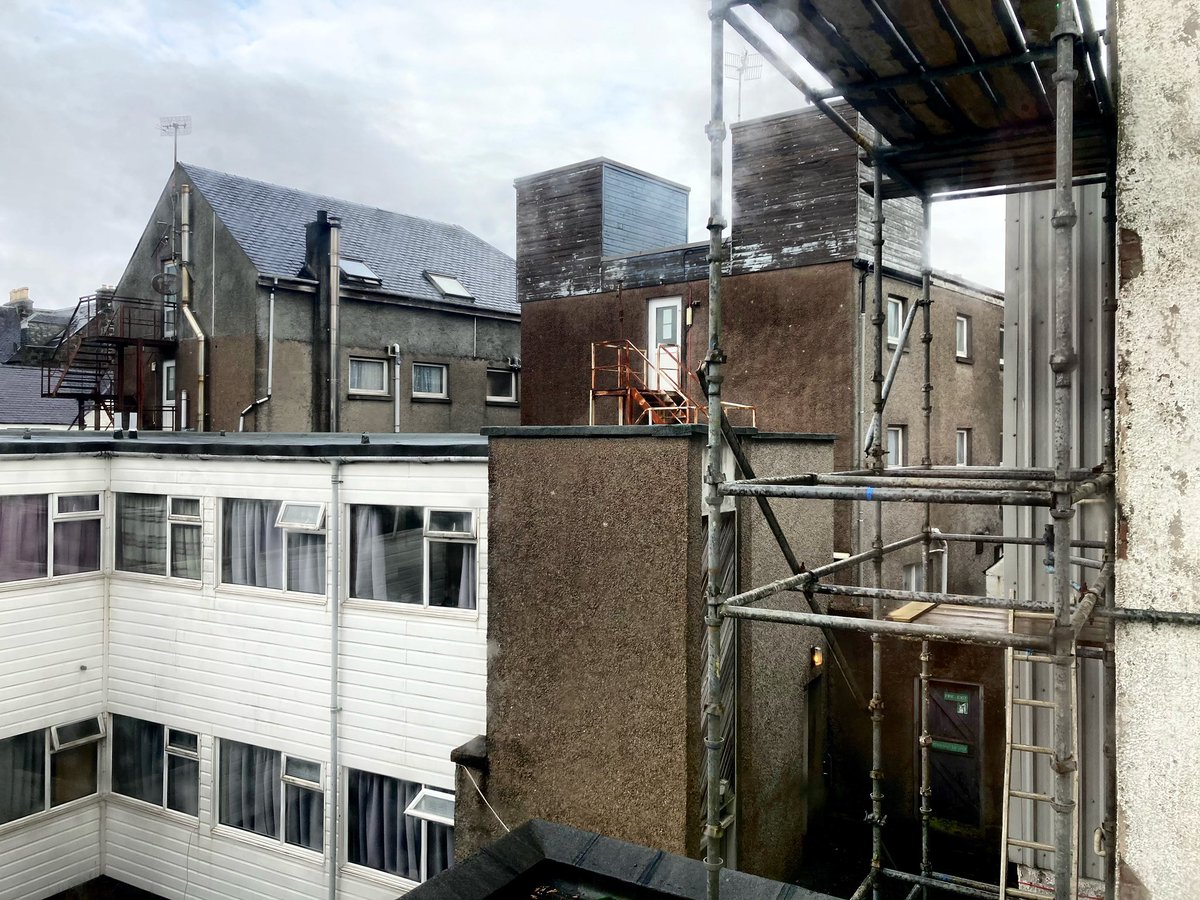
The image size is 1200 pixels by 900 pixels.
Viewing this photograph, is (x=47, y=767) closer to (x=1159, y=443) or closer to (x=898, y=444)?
(x=1159, y=443)

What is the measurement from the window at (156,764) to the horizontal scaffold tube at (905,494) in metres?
10.8

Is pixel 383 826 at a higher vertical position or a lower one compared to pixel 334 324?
lower

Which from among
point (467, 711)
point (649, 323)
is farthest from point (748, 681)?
point (649, 323)

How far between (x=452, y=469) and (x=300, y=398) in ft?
37.6

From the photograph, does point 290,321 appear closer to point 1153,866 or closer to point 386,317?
point 386,317

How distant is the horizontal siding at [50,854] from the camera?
11.9 m

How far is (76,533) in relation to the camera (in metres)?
12.6

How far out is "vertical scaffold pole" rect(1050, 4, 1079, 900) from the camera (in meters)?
3.22

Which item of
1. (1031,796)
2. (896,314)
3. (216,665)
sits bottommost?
(216,665)

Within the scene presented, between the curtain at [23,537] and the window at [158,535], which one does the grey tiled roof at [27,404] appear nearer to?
the window at [158,535]

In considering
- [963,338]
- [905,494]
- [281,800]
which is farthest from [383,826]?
[963,338]

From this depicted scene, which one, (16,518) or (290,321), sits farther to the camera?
(290,321)

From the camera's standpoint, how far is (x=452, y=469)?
32.1 feet

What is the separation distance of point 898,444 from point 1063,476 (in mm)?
14508
